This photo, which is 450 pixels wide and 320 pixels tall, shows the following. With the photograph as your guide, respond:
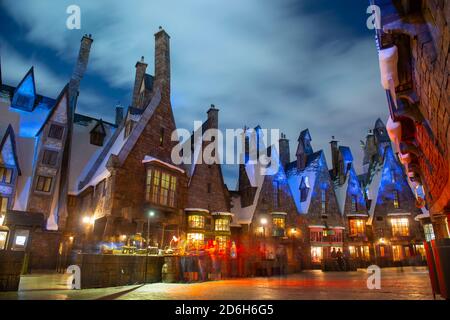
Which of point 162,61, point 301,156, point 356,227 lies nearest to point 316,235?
point 356,227

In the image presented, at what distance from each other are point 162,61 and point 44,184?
1339 cm

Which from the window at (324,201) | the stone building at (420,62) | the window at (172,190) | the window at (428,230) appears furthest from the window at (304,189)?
the stone building at (420,62)

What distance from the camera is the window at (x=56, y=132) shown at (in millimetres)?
24750

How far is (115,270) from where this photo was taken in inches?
531

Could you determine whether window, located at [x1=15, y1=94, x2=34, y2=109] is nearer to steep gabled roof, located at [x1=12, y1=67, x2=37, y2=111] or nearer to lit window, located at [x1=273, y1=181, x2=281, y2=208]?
steep gabled roof, located at [x1=12, y1=67, x2=37, y2=111]

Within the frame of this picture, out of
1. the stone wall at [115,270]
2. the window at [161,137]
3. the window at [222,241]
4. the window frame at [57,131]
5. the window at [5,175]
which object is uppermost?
the window frame at [57,131]

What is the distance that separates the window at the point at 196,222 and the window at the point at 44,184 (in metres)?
11.2

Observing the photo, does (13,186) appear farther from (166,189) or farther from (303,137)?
(303,137)

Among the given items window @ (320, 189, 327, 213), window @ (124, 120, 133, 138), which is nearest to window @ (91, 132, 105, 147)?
window @ (124, 120, 133, 138)

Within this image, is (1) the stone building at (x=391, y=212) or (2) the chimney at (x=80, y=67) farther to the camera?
(1) the stone building at (x=391, y=212)

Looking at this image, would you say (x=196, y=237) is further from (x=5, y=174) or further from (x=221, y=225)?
(x=5, y=174)

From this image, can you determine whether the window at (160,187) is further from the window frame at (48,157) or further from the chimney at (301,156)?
the chimney at (301,156)
